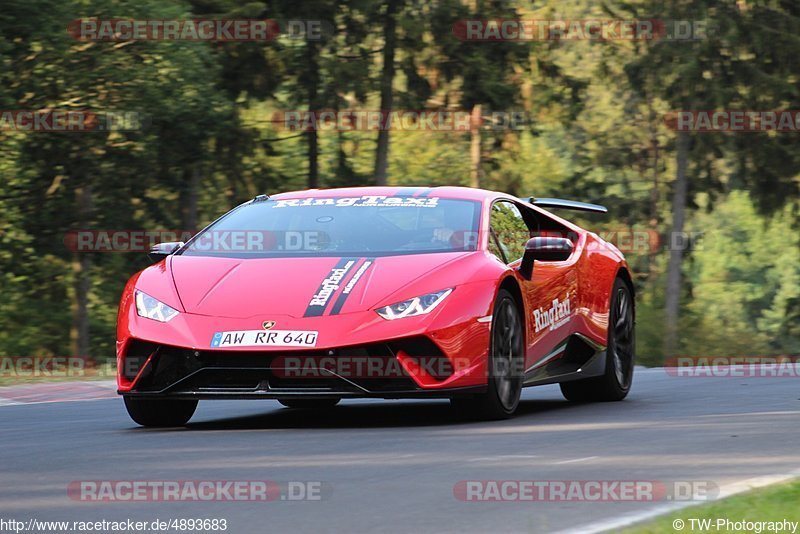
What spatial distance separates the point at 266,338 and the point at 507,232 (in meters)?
2.30

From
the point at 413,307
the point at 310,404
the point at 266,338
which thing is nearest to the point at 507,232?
the point at 413,307

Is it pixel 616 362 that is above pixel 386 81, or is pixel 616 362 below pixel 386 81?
above

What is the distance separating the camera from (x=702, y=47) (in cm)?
3759

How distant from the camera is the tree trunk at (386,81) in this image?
36688mm

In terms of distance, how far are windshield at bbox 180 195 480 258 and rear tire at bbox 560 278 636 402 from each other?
216cm

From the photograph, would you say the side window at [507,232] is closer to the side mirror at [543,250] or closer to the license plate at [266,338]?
the side mirror at [543,250]

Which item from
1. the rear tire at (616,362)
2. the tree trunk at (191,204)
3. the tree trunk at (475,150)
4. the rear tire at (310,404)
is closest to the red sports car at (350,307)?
the rear tire at (616,362)

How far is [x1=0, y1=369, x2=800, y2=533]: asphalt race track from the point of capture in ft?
18.7

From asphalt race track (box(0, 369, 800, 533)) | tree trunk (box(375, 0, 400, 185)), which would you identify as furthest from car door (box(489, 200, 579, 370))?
tree trunk (box(375, 0, 400, 185))

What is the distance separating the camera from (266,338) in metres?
8.40

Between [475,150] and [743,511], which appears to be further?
[475,150]

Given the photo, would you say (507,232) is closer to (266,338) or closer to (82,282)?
(266,338)

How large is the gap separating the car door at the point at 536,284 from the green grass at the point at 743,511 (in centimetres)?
375

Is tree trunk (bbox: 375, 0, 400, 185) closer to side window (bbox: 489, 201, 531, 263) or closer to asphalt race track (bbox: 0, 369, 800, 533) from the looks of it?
asphalt race track (bbox: 0, 369, 800, 533)
